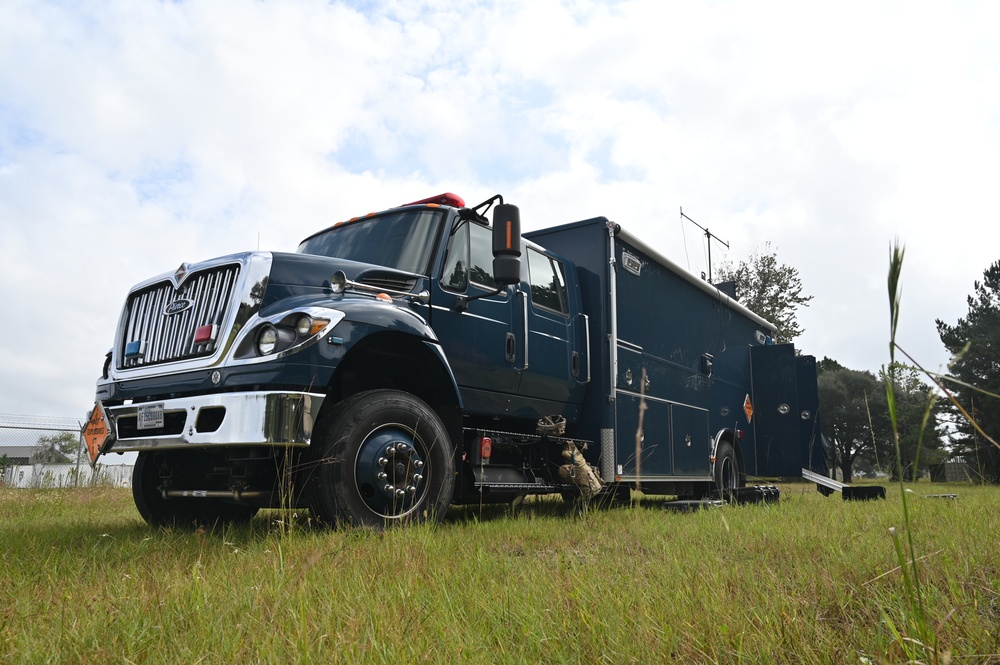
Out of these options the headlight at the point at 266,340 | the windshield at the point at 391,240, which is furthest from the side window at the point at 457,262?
the headlight at the point at 266,340

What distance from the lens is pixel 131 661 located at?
2.17 metres

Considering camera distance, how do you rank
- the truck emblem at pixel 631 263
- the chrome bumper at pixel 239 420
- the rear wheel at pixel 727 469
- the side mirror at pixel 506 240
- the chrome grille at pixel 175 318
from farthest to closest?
the rear wheel at pixel 727 469 < the truck emblem at pixel 631 263 < the side mirror at pixel 506 240 < the chrome grille at pixel 175 318 < the chrome bumper at pixel 239 420

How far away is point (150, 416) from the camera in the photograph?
4.77 meters

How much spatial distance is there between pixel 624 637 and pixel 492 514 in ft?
16.5

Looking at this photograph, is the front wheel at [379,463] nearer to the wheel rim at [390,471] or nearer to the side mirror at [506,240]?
the wheel rim at [390,471]

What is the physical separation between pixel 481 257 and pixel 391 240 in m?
0.74

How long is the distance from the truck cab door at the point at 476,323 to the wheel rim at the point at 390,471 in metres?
0.94

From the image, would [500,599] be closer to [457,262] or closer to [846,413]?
[457,262]

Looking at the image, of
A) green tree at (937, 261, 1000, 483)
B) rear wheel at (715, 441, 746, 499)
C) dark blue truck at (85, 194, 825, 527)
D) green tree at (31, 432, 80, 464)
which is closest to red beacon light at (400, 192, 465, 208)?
dark blue truck at (85, 194, 825, 527)

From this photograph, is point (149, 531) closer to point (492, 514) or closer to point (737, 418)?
point (492, 514)

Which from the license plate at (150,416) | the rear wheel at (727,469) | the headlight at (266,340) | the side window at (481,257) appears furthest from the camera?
the rear wheel at (727,469)

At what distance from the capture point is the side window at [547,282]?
268 inches

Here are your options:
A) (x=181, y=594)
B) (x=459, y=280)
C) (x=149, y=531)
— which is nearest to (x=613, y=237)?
(x=459, y=280)

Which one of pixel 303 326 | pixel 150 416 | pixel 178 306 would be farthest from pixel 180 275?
pixel 303 326
